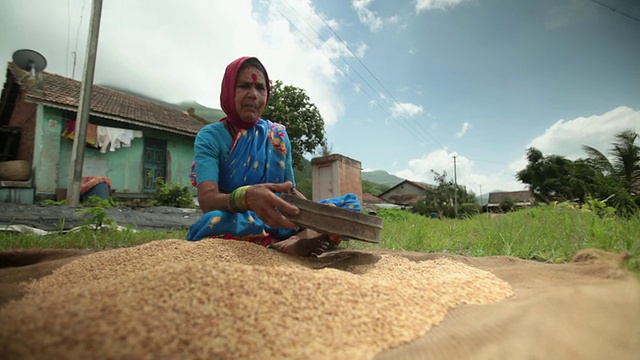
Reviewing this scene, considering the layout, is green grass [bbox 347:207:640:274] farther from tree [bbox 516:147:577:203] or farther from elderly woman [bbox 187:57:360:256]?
Result: tree [bbox 516:147:577:203]

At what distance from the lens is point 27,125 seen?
8.53m

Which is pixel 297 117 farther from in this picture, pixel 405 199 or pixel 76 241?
pixel 405 199

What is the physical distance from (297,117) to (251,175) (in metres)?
13.5

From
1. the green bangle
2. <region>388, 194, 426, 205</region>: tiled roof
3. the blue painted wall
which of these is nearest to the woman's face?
the green bangle

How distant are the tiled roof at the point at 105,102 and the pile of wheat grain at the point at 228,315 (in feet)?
28.7

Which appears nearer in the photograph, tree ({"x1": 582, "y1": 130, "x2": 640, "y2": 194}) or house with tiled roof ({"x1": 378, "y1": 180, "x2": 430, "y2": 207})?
tree ({"x1": 582, "y1": 130, "x2": 640, "y2": 194})

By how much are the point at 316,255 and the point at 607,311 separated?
1495mm

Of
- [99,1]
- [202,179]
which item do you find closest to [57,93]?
[99,1]

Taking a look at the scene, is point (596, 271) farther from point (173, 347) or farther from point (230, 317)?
point (173, 347)

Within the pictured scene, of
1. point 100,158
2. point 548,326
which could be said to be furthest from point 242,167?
point 100,158

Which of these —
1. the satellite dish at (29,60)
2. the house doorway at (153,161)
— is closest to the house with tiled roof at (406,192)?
the house doorway at (153,161)

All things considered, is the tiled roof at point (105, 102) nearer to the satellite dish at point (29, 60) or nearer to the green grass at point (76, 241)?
the satellite dish at point (29, 60)

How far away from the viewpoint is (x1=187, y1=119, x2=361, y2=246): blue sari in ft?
5.84

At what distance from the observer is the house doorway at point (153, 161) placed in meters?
9.32
